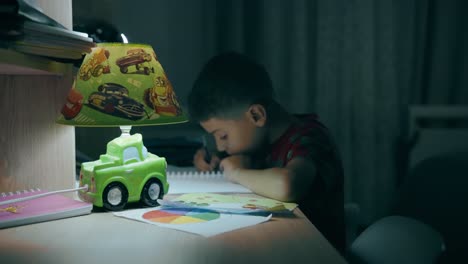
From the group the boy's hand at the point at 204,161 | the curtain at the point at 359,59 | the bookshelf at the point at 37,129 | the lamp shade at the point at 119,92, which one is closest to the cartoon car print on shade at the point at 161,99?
the lamp shade at the point at 119,92

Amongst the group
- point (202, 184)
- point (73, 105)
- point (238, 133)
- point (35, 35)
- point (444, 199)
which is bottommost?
point (444, 199)

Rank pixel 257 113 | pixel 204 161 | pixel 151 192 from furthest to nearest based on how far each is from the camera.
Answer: pixel 204 161
pixel 257 113
pixel 151 192

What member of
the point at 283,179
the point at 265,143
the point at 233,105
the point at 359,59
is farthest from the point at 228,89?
the point at 359,59

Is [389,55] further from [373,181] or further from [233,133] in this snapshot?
[233,133]

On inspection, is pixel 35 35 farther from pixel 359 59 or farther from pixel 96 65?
pixel 359 59

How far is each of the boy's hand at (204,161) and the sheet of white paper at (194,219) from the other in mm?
689

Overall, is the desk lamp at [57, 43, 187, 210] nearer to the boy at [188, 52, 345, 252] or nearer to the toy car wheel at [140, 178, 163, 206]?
the toy car wheel at [140, 178, 163, 206]

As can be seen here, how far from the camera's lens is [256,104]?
132cm

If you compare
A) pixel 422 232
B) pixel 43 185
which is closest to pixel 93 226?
pixel 43 185

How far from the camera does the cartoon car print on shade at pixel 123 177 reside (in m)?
0.88

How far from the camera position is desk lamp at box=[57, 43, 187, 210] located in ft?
2.77

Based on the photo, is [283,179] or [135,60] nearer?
[135,60]

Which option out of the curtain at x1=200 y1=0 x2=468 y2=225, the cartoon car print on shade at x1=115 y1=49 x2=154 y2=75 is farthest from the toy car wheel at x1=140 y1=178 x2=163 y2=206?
the curtain at x1=200 y1=0 x2=468 y2=225

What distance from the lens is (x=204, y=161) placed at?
1.62 m
